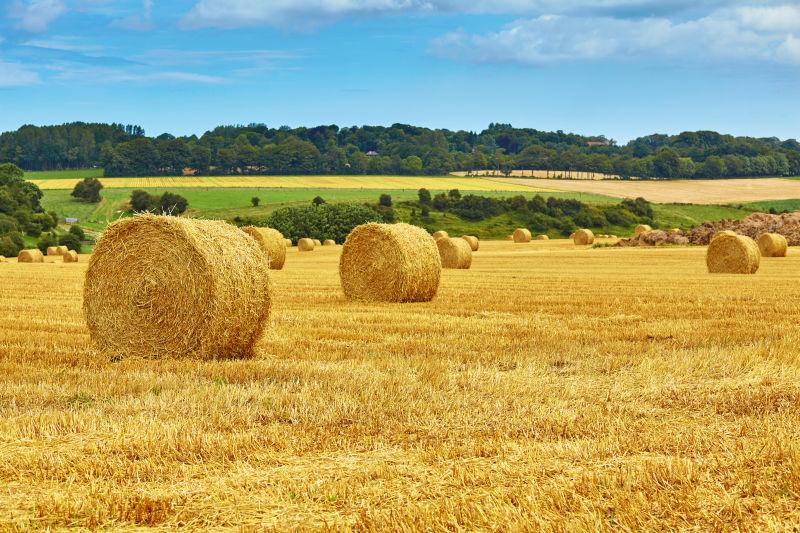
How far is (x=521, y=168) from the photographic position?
456 ft

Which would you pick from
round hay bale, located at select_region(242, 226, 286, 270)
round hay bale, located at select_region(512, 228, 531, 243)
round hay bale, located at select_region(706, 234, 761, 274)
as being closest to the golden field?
round hay bale, located at select_region(706, 234, 761, 274)

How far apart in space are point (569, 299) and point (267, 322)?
9092mm

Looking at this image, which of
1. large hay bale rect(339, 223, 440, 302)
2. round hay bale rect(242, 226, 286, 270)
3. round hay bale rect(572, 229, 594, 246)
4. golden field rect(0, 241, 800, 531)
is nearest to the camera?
golden field rect(0, 241, 800, 531)

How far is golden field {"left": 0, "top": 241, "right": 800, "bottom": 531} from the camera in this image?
5.26 meters

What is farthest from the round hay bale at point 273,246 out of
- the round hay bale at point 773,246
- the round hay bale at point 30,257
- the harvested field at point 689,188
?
the harvested field at point 689,188

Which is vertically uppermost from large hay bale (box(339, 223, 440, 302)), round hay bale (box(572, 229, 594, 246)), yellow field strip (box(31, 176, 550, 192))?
yellow field strip (box(31, 176, 550, 192))

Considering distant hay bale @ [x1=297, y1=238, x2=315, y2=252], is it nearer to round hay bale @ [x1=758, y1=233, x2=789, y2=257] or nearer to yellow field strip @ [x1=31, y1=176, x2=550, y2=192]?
round hay bale @ [x1=758, y1=233, x2=789, y2=257]

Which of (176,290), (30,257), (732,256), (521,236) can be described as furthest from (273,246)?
(521,236)

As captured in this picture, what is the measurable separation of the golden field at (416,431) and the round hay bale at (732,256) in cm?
1808

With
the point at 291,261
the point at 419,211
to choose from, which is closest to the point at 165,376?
the point at 291,261

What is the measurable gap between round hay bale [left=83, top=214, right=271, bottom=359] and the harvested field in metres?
87.2

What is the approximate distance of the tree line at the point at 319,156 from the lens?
123 metres

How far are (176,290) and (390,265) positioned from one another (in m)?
8.55

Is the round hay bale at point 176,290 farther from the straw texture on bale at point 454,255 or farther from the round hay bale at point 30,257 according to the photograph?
the round hay bale at point 30,257
